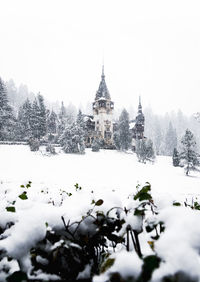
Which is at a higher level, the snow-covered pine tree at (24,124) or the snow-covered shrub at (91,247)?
the snow-covered pine tree at (24,124)

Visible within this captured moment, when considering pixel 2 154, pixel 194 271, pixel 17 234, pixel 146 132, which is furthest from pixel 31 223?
pixel 146 132

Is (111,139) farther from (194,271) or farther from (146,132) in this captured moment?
(194,271)

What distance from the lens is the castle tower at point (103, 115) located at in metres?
43.5

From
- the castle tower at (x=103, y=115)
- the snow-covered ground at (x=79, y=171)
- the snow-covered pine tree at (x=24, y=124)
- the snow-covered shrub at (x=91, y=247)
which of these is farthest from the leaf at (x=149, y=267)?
the castle tower at (x=103, y=115)

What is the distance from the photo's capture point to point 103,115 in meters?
43.5

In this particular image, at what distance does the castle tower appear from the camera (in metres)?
43.5

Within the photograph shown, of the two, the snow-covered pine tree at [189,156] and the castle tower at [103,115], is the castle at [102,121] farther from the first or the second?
the snow-covered pine tree at [189,156]

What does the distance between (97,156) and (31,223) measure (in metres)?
32.3

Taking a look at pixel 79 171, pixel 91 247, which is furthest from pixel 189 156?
pixel 91 247

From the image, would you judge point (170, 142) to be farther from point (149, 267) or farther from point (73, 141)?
point (149, 267)

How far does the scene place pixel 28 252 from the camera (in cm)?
71

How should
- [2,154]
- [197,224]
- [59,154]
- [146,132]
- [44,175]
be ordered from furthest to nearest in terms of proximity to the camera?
[146,132], [59,154], [2,154], [44,175], [197,224]

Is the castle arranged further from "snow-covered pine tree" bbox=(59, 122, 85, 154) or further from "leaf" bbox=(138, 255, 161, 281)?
"leaf" bbox=(138, 255, 161, 281)

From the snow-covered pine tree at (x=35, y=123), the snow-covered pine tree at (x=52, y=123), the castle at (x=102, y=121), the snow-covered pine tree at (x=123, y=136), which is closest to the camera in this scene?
the snow-covered pine tree at (x=35, y=123)
